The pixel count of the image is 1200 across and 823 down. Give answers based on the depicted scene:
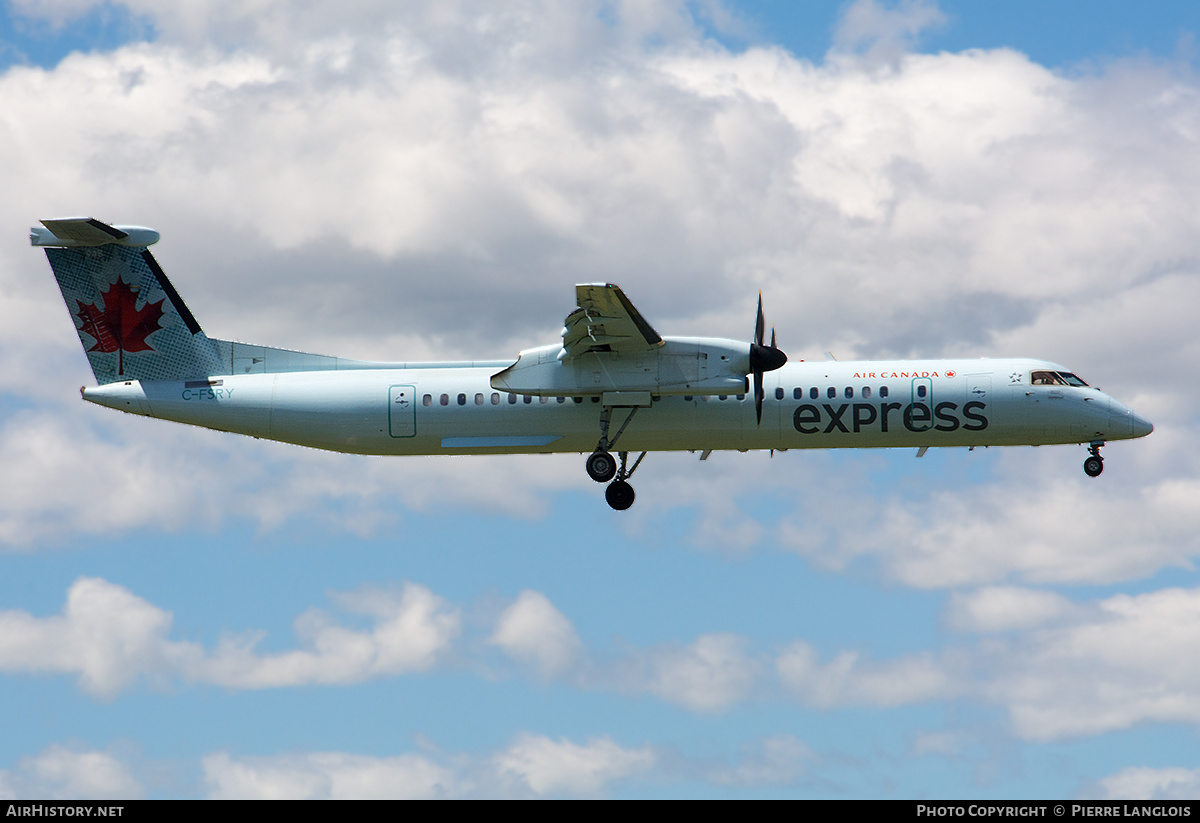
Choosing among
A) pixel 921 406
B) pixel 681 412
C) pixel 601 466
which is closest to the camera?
pixel 921 406

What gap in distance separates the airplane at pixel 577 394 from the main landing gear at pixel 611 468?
0.12 feet

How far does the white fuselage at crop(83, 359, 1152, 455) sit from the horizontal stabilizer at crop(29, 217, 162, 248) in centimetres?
405

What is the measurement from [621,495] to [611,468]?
3.35 feet

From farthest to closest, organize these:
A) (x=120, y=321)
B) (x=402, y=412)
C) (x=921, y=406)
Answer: (x=120, y=321)
(x=402, y=412)
(x=921, y=406)

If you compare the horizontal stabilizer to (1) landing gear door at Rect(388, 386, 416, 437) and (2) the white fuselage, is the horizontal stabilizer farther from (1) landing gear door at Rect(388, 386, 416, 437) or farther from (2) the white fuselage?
(1) landing gear door at Rect(388, 386, 416, 437)

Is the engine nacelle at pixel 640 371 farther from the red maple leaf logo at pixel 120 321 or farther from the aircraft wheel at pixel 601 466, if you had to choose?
the red maple leaf logo at pixel 120 321

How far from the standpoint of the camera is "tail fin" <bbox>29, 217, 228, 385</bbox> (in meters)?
35.3

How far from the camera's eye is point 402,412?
3409 centimetres

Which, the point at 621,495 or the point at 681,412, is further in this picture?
the point at 621,495

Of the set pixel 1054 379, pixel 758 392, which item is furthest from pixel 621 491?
pixel 1054 379

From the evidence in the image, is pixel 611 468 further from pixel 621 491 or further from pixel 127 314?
pixel 127 314

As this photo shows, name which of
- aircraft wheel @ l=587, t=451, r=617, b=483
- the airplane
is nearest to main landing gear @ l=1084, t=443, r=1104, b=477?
the airplane

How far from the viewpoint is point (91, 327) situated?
1410 inches
